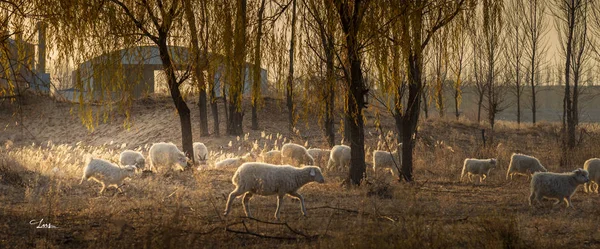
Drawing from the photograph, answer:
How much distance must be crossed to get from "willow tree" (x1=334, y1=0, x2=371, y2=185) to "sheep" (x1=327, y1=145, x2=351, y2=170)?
354cm

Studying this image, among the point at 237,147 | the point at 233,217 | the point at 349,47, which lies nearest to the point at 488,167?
the point at 349,47

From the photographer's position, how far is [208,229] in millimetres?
8359

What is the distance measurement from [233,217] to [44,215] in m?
2.59

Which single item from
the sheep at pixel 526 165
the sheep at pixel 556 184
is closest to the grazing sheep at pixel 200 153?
the sheep at pixel 526 165

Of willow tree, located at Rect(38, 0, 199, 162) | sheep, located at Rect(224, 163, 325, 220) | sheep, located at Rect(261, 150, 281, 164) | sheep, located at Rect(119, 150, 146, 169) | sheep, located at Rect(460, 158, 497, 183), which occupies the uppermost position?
willow tree, located at Rect(38, 0, 199, 162)

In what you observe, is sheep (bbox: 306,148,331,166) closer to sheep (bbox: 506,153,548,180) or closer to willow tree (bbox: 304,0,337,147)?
sheep (bbox: 506,153,548,180)

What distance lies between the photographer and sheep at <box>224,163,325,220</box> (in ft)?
30.3

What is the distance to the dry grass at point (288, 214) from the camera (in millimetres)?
7531

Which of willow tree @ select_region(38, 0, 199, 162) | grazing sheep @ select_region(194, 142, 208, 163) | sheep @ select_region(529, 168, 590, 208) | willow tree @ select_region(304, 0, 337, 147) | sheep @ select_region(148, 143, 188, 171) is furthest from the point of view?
grazing sheep @ select_region(194, 142, 208, 163)

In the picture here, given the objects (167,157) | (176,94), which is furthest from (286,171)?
(167,157)

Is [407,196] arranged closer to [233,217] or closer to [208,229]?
[233,217]

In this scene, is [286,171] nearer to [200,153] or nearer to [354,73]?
[354,73]

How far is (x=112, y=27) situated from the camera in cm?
1181

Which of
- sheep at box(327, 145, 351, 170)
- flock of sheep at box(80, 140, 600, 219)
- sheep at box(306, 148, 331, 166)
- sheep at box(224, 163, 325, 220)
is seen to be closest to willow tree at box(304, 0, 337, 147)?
flock of sheep at box(80, 140, 600, 219)
